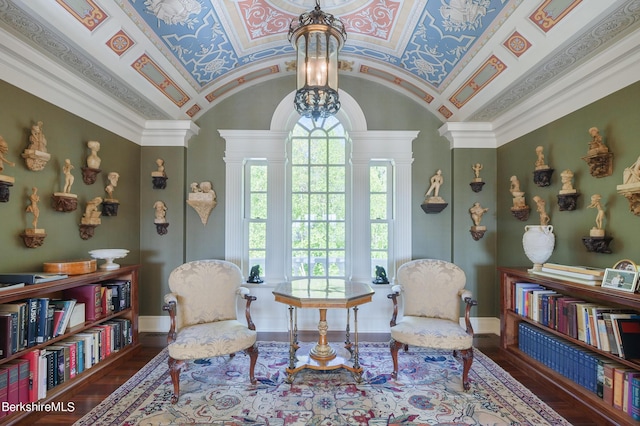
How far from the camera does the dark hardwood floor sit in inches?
91.4

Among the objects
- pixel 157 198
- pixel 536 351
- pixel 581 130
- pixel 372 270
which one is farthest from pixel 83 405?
pixel 581 130

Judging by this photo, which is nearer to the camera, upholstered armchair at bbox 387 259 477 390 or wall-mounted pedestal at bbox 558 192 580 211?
upholstered armchair at bbox 387 259 477 390

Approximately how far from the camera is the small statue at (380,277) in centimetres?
404

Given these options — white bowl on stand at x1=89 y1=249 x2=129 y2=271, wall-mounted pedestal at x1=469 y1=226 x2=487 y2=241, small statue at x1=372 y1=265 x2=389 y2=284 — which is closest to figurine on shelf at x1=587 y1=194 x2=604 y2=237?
wall-mounted pedestal at x1=469 y1=226 x2=487 y2=241

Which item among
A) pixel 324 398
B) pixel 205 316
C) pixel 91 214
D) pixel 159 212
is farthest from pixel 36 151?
pixel 324 398

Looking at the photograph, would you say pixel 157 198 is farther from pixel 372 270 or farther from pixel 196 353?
pixel 372 270

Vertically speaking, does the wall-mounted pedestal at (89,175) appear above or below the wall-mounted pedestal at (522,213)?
above

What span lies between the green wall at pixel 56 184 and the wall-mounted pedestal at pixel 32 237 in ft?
0.12

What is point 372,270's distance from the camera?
14.1ft

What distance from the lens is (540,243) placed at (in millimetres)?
3008

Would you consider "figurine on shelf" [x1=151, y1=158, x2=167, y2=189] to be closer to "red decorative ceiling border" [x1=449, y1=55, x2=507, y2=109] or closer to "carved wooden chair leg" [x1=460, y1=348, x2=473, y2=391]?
"red decorative ceiling border" [x1=449, y1=55, x2=507, y2=109]

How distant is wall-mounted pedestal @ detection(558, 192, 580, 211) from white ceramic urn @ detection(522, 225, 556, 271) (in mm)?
220

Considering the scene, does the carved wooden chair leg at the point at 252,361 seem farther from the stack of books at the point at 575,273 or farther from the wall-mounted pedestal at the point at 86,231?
the stack of books at the point at 575,273

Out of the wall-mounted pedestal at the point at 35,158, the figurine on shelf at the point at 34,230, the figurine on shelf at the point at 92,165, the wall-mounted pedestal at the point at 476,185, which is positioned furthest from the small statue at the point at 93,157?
the wall-mounted pedestal at the point at 476,185
